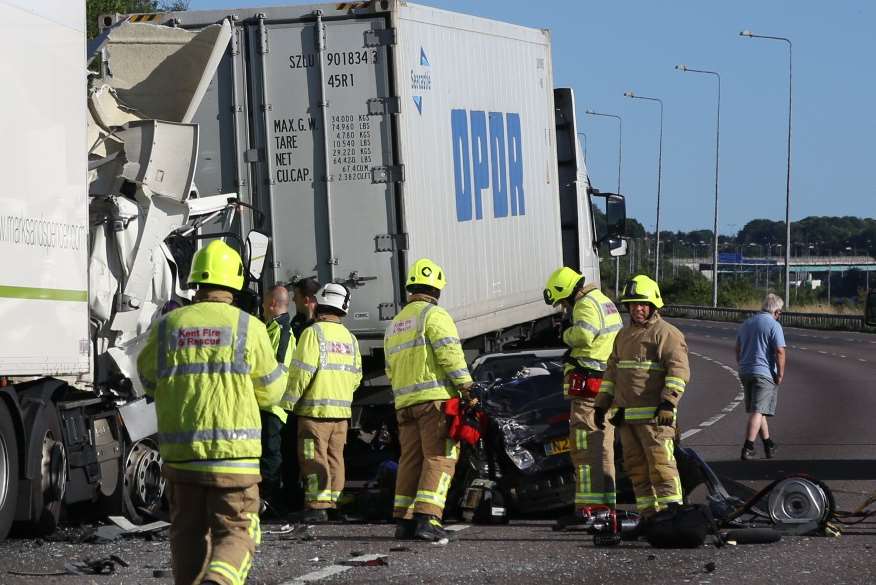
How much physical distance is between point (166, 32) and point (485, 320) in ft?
15.5

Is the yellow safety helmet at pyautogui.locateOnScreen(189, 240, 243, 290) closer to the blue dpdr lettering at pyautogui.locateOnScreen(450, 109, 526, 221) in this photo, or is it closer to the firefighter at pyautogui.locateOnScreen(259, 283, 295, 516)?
the firefighter at pyautogui.locateOnScreen(259, 283, 295, 516)

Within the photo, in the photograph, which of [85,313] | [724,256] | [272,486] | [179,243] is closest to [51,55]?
[85,313]

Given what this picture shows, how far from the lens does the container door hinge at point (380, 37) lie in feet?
43.7

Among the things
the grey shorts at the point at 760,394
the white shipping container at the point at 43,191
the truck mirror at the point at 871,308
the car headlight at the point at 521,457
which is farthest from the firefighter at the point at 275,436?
the grey shorts at the point at 760,394

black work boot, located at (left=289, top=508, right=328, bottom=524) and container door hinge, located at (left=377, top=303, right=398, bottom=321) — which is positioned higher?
container door hinge, located at (left=377, top=303, right=398, bottom=321)

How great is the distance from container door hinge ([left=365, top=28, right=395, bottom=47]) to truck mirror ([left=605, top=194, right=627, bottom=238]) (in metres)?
8.01

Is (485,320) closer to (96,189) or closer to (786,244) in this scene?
(96,189)

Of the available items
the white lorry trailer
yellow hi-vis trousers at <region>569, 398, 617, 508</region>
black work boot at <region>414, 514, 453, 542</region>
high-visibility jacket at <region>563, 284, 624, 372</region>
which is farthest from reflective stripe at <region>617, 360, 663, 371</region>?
the white lorry trailer

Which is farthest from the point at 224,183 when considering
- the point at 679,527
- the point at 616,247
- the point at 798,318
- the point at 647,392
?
the point at 798,318

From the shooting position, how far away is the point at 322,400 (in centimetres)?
1150

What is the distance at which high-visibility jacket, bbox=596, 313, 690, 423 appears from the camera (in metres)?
10.3

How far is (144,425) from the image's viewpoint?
1134cm

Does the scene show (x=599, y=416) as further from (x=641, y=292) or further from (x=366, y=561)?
(x=366, y=561)

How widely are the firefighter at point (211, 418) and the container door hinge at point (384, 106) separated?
634 cm
